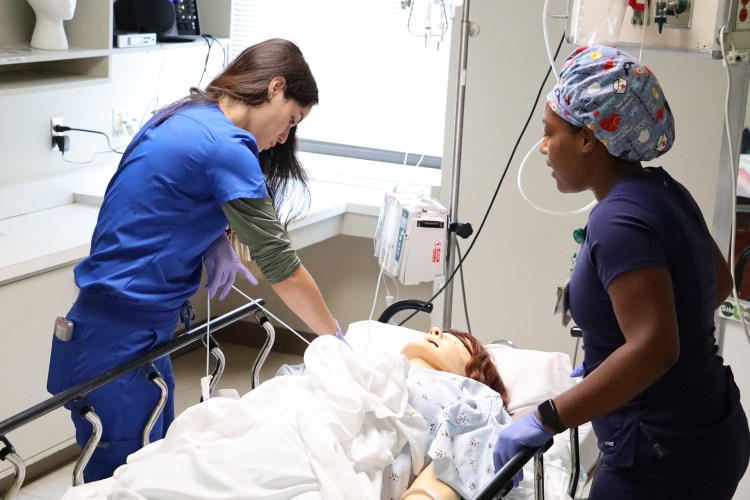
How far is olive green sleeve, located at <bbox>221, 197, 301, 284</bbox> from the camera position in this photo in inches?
78.0

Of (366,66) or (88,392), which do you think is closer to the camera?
(88,392)

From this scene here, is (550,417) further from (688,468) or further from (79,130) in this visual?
(79,130)

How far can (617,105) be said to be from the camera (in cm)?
161

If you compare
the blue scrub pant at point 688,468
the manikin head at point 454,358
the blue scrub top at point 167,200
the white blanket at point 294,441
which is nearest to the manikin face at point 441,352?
the manikin head at point 454,358

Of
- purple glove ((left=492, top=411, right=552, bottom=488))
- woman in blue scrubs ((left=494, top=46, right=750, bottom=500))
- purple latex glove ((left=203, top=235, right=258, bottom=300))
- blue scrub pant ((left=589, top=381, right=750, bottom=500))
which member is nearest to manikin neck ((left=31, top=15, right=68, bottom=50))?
purple latex glove ((left=203, top=235, right=258, bottom=300))

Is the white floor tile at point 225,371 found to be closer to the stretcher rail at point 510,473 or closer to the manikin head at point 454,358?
the manikin head at point 454,358

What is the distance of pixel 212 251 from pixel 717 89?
1.80 meters

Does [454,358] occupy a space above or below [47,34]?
below

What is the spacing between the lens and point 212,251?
2199mm

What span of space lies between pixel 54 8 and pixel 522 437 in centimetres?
225

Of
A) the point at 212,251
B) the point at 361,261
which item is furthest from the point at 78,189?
the point at 212,251

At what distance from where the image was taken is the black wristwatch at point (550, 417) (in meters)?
1.60

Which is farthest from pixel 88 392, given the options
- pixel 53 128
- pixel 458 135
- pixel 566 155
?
pixel 53 128

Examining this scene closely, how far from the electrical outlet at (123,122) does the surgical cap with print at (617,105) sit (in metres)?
2.56
